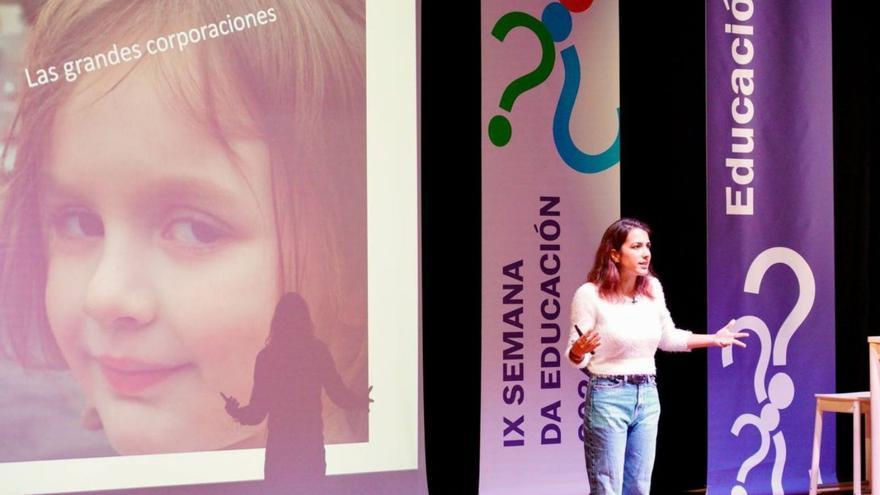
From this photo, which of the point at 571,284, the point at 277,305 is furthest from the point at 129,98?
the point at 571,284

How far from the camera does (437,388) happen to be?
5266 mm

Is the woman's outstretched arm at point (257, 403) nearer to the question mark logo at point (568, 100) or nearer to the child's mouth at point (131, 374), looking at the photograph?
the child's mouth at point (131, 374)

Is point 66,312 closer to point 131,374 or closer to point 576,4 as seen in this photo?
point 131,374

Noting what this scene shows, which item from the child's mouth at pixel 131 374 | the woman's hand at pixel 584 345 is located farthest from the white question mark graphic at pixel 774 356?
the child's mouth at pixel 131 374

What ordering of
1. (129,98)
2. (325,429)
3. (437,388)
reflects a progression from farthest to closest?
(437,388) → (325,429) → (129,98)

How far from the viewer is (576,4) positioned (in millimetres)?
5523

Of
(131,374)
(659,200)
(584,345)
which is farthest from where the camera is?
(659,200)

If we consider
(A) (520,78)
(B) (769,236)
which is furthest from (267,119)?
(B) (769,236)

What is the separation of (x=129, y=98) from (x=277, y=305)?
Result: 1158 mm

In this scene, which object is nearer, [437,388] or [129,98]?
[129,98]

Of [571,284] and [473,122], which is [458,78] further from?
[571,284]

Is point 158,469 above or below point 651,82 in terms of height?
below

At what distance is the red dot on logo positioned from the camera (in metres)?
5.51

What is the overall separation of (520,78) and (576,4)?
556mm
